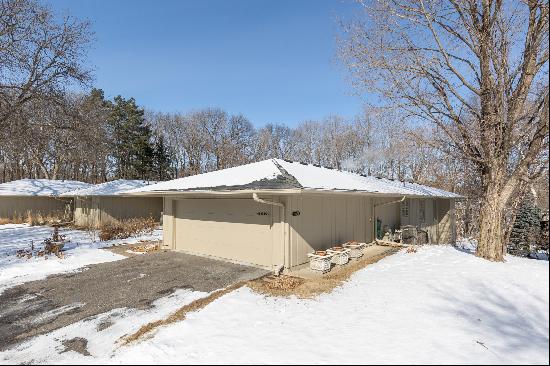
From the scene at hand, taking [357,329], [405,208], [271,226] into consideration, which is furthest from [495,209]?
[405,208]

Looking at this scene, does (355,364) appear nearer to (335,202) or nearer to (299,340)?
(299,340)

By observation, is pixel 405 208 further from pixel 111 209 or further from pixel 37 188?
pixel 37 188

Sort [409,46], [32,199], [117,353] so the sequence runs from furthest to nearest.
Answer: [32,199] < [409,46] < [117,353]

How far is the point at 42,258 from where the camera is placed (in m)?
10.4

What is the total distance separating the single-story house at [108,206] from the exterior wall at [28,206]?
2.13 m

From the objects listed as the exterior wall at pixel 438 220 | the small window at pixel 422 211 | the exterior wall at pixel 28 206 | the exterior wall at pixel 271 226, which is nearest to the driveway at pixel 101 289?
the exterior wall at pixel 271 226

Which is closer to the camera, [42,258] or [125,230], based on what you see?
[42,258]

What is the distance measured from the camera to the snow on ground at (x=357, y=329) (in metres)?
3.80

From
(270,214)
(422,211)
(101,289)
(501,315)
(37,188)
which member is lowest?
(101,289)

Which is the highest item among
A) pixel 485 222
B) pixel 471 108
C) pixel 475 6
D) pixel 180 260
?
pixel 475 6

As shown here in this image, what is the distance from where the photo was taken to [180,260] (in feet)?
32.8

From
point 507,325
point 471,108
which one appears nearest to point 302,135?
point 471,108

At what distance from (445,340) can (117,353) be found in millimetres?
4372

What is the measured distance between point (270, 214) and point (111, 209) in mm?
15156
